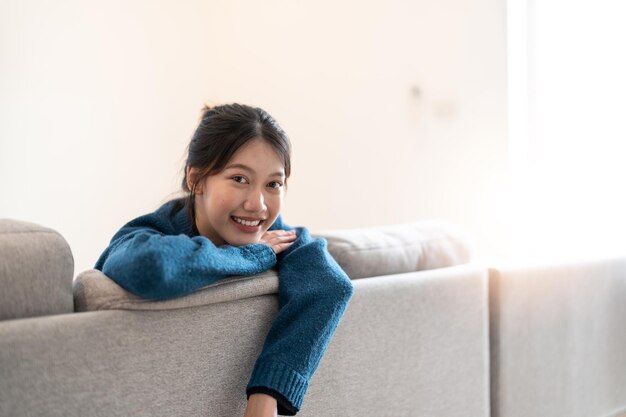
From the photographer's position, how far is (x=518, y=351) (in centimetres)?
198

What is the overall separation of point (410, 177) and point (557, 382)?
Result: 1627 mm

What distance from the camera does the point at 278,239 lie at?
1.54 meters

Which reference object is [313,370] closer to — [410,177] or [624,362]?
[624,362]

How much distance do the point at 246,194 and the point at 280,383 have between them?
1.39 feet

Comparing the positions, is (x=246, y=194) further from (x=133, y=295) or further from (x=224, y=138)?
(x=133, y=295)

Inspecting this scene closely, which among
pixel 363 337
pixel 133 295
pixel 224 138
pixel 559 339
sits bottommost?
pixel 559 339

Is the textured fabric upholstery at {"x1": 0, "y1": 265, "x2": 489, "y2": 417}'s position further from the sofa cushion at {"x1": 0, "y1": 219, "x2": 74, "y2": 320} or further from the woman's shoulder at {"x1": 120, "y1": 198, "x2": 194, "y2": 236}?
the woman's shoulder at {"x1": 120, "y1": 198, "x2": 194, "y2": 236}

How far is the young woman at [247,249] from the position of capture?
119 cm

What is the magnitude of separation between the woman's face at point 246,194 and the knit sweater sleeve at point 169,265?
0.54 feet

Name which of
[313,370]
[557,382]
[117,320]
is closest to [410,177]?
[557,382]

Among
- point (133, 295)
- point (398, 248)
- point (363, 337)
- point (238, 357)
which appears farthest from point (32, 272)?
point (398, 248)

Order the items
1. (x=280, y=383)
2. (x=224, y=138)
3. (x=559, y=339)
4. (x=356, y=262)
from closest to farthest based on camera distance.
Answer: (x=280, y=383), (x=224, y=138), (x=356, y=262), (x=559, y=339)

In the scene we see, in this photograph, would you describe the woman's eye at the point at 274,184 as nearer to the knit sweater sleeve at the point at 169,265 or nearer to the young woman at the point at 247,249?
the young woman at the point at 247,249

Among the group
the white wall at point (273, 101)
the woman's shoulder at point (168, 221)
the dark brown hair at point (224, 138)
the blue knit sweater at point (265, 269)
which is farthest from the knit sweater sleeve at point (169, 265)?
the white wall at point (273, 101)
